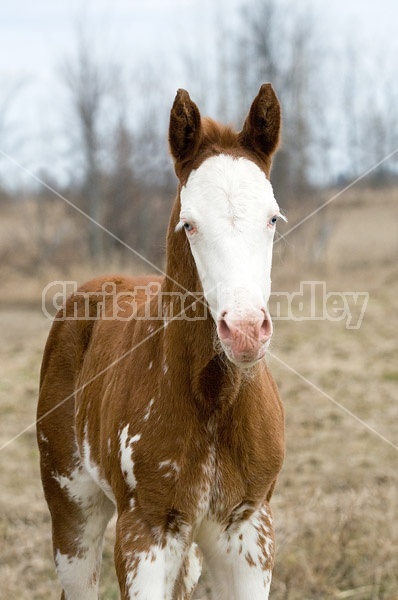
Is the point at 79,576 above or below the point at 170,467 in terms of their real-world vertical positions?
below

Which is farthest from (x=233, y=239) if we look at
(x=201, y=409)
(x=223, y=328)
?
(x=201, y=409)

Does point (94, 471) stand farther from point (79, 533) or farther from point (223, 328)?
point (223, 328)

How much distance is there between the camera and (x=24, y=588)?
4996 mm

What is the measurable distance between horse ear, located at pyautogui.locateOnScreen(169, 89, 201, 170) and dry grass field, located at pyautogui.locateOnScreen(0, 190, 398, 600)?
0.62 metres

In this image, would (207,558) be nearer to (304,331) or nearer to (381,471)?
(381,471)

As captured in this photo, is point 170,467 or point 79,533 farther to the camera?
point 79,533

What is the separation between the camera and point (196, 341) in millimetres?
3193

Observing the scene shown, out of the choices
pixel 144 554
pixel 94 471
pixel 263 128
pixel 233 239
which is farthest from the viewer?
pixel 94 471

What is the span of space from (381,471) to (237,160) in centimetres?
460

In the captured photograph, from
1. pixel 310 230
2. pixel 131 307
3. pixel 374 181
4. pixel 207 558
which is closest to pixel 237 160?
pixel 131 307

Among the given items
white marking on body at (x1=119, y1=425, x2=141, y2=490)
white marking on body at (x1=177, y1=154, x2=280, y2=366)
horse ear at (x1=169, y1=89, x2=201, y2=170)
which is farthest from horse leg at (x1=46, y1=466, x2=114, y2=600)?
horse ear at (x1=169, y1=89, x2=201, y2=170)

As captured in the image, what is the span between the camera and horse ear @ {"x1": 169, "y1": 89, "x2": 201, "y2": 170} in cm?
310

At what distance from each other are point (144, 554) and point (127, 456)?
0.40m

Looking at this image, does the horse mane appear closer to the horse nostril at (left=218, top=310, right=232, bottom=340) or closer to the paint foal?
the paint foal
